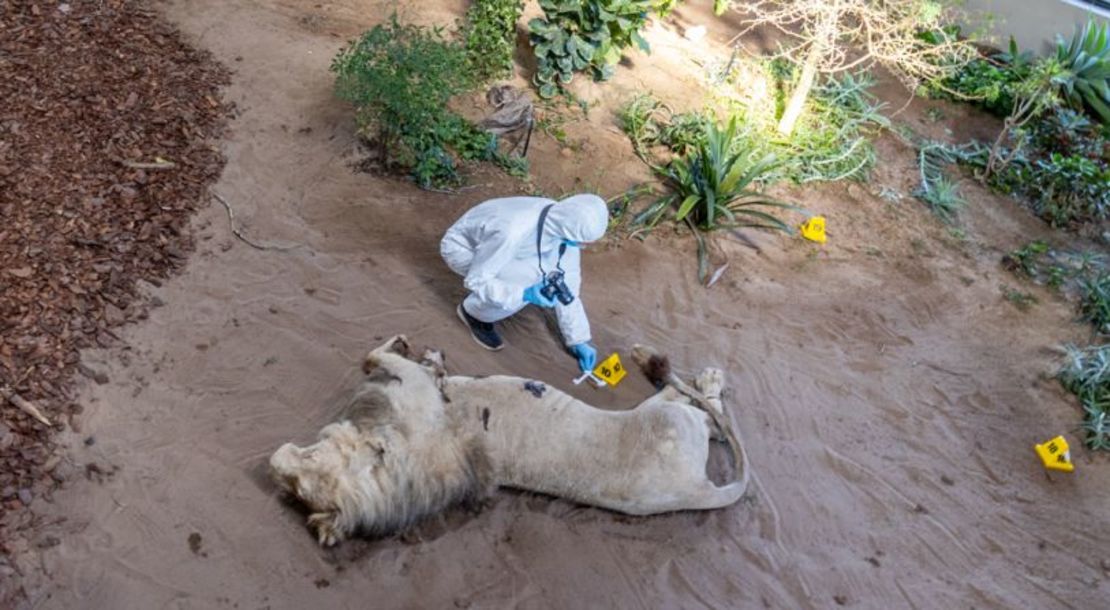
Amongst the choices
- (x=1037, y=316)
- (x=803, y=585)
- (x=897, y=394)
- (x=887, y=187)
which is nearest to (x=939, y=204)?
(x=887, y=187)

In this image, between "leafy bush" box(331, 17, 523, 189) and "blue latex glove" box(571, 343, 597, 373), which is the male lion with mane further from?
"leafy bush" box(331, 17, 523, 189)

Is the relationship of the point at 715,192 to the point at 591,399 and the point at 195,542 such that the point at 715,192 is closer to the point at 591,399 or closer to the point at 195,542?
the point at 591,399

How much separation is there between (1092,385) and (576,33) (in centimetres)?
479

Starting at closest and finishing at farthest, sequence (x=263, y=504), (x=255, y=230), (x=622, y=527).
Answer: (x=263, y=504)
(x=622, y=527)
(x=255, y=230)

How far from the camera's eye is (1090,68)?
8211mm

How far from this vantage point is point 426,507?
150 inches

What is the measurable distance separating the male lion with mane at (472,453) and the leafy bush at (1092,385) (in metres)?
2.75

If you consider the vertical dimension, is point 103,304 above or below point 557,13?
below

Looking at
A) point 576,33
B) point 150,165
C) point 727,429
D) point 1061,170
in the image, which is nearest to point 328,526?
point 727,429

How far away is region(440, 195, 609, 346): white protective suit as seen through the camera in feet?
14.6

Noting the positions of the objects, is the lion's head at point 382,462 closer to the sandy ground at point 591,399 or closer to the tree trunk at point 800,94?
the sandy ground at point 591,399

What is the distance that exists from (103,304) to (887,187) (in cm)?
628

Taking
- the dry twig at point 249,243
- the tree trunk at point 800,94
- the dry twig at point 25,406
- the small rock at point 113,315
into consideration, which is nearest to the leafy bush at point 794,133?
the tree trunk at point 800,94

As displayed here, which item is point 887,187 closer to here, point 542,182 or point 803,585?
point 542,182
